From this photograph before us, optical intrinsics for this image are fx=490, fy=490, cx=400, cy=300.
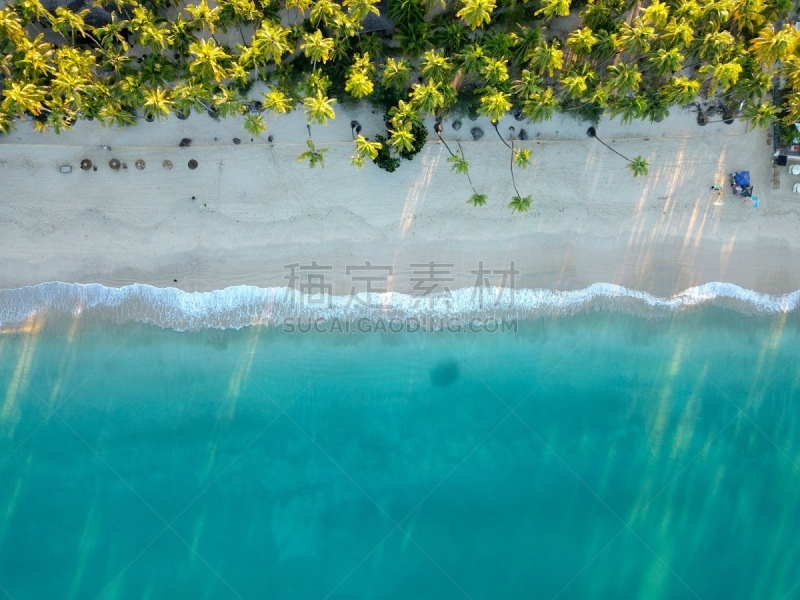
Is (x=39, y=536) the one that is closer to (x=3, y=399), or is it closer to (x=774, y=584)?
(x=3, y=399)

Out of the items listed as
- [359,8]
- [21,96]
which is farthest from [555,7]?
[21,96]

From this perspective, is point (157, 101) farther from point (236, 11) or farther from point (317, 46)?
point (317, 46)

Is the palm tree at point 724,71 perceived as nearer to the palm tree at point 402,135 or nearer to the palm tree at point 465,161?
the palm tree at point 465,161

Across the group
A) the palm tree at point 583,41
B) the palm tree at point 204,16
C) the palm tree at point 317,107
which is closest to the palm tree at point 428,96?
the palm tree at point 317,107

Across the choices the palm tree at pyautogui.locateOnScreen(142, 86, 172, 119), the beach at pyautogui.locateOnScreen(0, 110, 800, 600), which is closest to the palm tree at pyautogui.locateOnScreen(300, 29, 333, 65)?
the beach at pyautogui.locateOnScreen(0, 110, 800, 600)

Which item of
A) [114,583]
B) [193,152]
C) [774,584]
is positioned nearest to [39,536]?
[114,583]

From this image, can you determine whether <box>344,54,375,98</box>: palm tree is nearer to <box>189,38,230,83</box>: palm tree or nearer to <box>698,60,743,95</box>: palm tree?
<box>189,38,230,83</box>: palm tree
